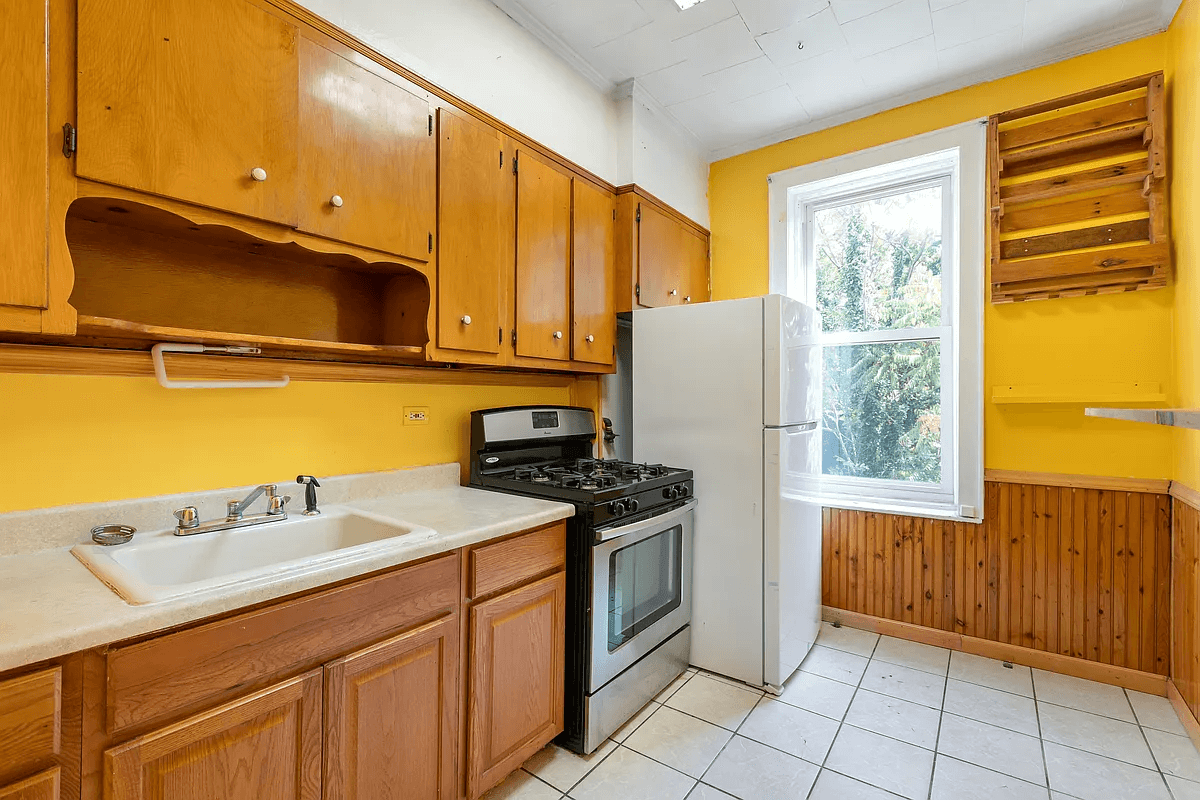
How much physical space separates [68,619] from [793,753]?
2061 mm

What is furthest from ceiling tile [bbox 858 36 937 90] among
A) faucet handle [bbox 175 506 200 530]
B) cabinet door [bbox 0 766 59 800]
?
cabinet door [bbox 0 766 59 800]

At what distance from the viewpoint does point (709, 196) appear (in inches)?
139

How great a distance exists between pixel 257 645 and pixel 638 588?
4.50 feet

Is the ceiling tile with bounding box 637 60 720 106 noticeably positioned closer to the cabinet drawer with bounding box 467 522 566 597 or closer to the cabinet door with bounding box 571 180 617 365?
the cabinet door with bounding box 571 180 617 365

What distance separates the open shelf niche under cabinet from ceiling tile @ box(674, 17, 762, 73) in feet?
5.38

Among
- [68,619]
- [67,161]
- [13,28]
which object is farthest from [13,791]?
[13,28]

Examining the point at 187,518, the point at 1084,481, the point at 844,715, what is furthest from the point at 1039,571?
the point at 187,518

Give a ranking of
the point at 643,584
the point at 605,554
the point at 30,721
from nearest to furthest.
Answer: the point at 30,721 → the point at 605,554 → the point at 643,584

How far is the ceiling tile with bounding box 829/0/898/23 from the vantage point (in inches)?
86.0

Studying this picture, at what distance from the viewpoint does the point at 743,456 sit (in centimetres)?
240

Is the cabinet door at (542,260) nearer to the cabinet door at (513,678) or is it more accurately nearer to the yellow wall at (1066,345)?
the cabinet door at (513,678)

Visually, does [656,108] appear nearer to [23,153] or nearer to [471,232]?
[471,232]

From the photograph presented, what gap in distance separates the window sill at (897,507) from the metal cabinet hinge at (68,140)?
292 cm

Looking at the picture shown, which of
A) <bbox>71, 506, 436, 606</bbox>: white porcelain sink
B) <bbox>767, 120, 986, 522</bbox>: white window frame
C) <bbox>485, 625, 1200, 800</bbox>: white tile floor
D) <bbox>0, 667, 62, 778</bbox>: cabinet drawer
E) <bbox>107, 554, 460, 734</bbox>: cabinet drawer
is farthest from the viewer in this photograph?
<bbox>767, 120, 986, 522</bbox>: white window frame
